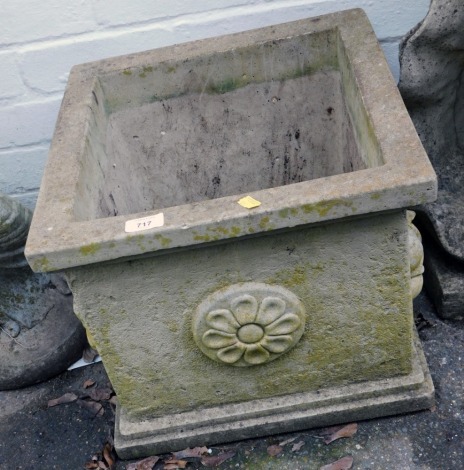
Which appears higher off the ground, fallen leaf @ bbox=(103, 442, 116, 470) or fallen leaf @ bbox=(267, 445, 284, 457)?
fallen leaf @ bbox=(267, 445, 284, 457)

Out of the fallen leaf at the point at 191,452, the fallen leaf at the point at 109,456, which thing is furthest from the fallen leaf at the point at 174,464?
the fallen leaf at the point at 109,456

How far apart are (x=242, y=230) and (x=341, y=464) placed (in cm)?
73

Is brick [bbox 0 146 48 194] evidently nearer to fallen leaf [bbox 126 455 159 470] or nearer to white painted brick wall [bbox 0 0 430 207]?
white painted brick wall [bbox 0 0 430 207]

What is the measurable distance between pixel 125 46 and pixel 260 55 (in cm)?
46

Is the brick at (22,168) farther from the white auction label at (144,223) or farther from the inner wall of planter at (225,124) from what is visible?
the white auction label at (144,223)

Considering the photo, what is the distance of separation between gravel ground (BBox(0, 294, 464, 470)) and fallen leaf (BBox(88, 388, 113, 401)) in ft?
0.05

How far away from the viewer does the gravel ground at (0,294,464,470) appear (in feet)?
5.89

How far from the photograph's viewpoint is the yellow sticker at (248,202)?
143 cm

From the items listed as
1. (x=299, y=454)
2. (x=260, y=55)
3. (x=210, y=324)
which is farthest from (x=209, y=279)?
(x=260, y=55)

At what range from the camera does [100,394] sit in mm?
2125

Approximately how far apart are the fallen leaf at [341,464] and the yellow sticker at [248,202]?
0.76 metres

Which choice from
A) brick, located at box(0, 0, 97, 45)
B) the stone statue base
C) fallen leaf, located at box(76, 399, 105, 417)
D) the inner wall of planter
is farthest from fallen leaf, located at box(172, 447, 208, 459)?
brick, located at box(0, 0, 97, 45)

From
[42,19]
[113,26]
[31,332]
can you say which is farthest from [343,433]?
[42,19]

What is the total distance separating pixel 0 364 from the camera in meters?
2.15
